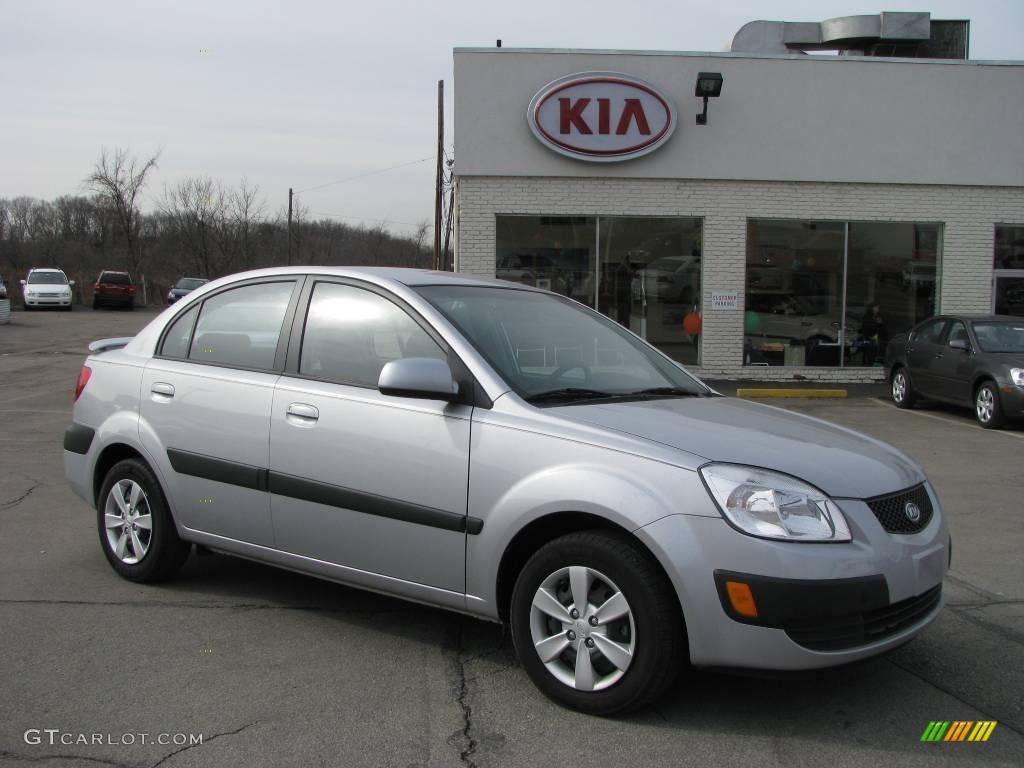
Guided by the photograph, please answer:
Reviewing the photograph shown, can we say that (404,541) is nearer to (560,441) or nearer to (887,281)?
(560,441)

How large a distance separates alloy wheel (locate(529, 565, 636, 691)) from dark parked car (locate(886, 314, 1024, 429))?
9656 millimetres

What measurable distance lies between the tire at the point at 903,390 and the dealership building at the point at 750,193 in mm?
2508

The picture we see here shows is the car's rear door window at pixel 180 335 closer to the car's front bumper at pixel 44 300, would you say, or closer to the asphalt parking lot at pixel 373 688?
the asphalt parking lot at pixel 373 688

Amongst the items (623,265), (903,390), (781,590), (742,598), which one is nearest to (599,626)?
(742,598)

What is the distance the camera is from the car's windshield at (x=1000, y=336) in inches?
471

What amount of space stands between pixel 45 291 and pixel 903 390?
33008 mm

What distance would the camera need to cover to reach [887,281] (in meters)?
16.6

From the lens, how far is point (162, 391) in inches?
187

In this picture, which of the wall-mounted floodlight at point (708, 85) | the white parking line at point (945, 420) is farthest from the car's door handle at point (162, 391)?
the wall-mounted floodlight at point (708, 85)

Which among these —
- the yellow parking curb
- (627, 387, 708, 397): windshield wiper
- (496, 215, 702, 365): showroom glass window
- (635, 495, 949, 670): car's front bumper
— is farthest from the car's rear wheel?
(635, 495, 949, 670): car's front bumper

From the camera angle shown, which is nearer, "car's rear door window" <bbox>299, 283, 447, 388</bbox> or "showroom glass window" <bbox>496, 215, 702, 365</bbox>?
"car's rear door window" <bbox>299, 283, 447, 388</bbox>

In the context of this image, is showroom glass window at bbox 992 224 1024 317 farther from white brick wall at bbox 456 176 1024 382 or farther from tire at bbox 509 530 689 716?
tire at bbox 509 530 689 716

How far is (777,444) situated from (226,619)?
271 cm

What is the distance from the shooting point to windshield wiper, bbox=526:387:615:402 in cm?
372
